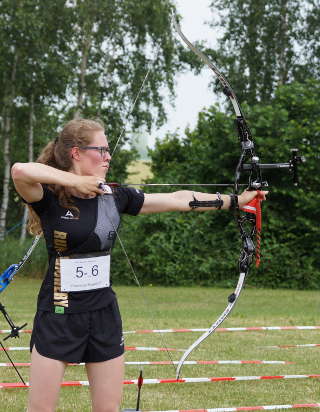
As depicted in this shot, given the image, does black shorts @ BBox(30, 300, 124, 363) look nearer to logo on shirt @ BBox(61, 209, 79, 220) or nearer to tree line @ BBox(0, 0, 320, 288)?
logo on shirt @ BBox(61, 209, 79, 220)

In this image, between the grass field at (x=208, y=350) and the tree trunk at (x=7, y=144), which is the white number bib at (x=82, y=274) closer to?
the grass field at (x=208, y=350)

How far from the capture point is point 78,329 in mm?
2920

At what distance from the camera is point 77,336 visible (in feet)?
9.57

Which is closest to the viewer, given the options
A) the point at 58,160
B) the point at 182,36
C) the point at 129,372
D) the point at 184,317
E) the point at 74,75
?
the point at 58,160

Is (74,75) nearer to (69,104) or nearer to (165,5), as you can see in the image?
(69,104)

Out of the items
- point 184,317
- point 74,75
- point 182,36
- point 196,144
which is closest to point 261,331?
point 184,317

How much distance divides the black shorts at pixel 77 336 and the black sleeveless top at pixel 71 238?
A: 4 cm

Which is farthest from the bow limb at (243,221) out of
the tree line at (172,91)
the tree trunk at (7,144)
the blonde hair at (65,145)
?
the tree trunk at (7,144)

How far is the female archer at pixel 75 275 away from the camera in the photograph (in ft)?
9.36

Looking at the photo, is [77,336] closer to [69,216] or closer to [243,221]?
[69,216]

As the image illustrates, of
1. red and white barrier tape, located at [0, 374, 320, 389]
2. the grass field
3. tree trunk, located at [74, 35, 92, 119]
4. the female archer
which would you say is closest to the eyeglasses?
the female archer

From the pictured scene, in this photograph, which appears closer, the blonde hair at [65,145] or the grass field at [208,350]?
the blonde hair at [65,145]

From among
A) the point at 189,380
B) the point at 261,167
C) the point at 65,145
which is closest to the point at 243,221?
the point at 261,167

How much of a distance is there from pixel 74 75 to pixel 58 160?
61.8 ft
